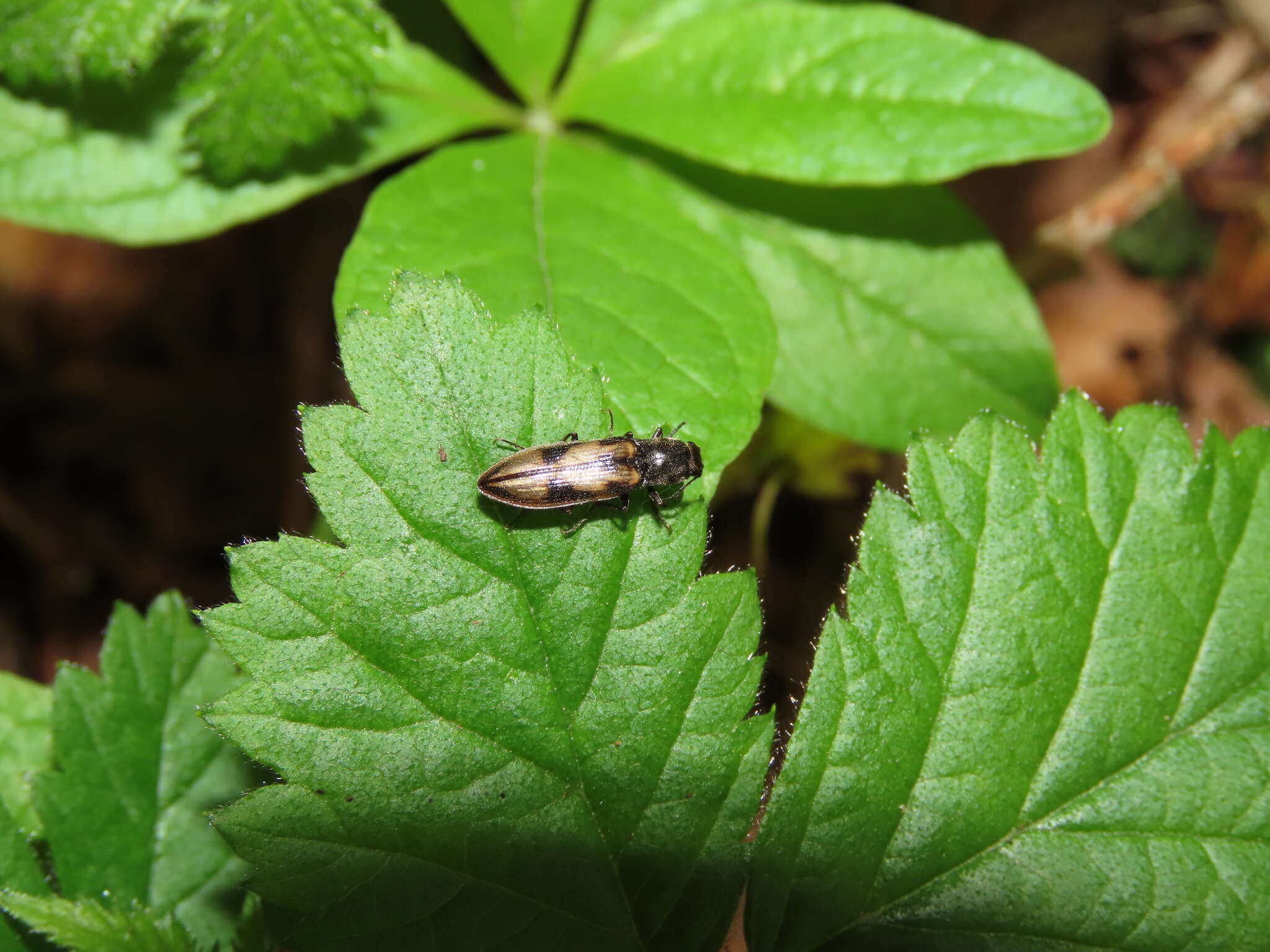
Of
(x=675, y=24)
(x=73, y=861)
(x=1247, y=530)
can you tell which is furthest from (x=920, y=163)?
(x=73, y=861)

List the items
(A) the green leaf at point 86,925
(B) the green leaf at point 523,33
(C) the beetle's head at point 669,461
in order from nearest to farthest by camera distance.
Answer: (A) the green leaf at point 86,925 < (C) the beetle's head at point 669,461 < (B) the green leaf at point 523,33

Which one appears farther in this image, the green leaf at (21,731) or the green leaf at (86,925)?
the green leaf at (21,731)

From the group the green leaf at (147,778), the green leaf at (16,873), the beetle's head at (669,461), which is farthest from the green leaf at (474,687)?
the green leaf at (16,873)

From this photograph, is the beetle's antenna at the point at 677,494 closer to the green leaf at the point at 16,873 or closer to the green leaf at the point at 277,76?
the green leaf at the point at 277,76

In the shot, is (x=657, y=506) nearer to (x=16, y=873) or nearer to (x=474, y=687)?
(x=474, y=687)

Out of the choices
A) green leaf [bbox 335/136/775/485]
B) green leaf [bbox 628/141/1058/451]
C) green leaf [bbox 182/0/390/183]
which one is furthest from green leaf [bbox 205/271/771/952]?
green leaf [bbox 628/141/1058/451]

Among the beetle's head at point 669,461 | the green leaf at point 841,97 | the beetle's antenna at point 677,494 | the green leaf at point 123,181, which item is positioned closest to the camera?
the beetle's antenna at point 677,494
